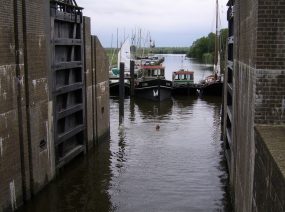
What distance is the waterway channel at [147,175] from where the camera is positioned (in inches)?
523

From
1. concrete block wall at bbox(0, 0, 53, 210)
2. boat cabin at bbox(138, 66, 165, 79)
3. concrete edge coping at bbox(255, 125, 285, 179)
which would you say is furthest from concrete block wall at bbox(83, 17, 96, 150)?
boat cabin at bbox(138, 66, 165, 79)

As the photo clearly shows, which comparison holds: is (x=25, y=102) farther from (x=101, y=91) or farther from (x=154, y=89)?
(x=154, y=89)

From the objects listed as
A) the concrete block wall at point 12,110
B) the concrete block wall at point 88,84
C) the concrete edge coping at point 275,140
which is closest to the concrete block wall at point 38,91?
the concrete block wall at point 12,110

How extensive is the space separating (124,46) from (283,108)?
5245cm

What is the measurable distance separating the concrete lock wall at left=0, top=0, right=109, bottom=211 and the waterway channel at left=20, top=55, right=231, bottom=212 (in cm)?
85

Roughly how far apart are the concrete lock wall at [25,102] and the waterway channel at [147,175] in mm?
846

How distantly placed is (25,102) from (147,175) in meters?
5.86

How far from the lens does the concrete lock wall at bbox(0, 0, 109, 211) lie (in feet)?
36.6

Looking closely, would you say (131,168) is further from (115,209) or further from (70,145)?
(115,209)

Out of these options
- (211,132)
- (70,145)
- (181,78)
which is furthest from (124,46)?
(70,145)

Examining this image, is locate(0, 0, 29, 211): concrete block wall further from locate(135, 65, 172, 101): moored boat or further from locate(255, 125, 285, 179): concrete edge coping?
locate(135, 65, 172, 101): moored boat

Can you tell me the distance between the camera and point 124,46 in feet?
192

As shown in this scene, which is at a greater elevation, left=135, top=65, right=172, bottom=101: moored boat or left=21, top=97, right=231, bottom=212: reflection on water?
left=135, top=65, right=172, bottom=101: moored boat

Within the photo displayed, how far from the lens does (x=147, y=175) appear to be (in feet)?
53.8
